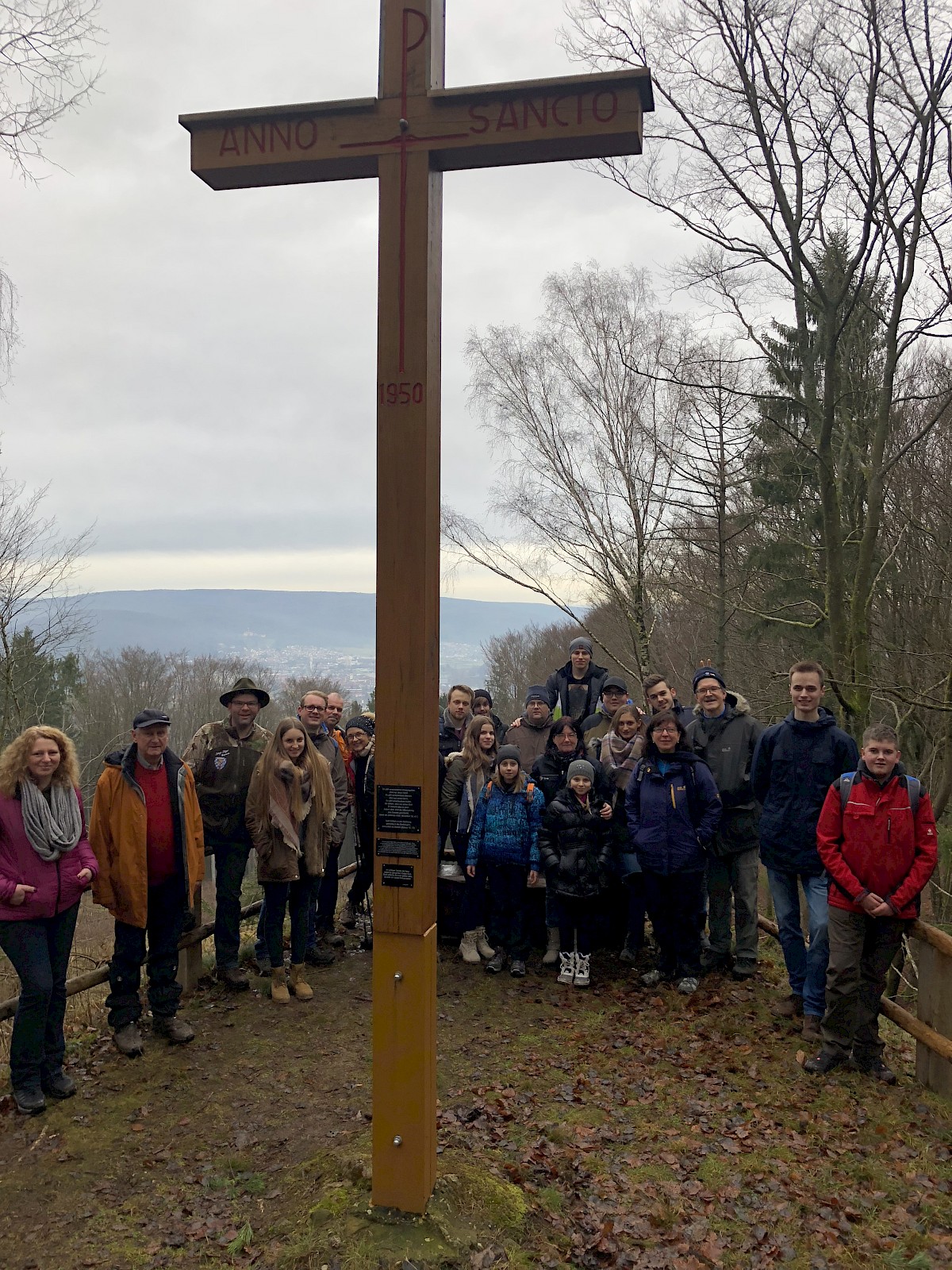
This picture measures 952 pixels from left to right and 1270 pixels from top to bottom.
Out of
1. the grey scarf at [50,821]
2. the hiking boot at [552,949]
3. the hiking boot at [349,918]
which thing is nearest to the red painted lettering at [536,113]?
the grey scarf at [50,821]

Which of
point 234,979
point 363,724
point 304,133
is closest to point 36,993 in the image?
point 234,979

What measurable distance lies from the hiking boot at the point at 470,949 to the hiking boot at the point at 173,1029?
2158mm

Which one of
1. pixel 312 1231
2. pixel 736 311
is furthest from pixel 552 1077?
pixel 736 311

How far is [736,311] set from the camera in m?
10.4

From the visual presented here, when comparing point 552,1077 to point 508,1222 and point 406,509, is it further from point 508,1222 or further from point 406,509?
point 406,509

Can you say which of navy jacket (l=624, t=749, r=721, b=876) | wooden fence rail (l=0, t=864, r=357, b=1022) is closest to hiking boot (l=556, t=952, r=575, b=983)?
navy jacket (l=624, t=749, r=721, b=876)

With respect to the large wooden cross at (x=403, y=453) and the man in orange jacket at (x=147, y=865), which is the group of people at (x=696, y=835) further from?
the large wooden cross at (x=403, y=453)

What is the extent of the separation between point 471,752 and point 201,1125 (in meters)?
3.22

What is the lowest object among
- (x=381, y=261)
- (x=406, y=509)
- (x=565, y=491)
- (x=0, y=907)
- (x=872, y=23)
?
(x=0, y=907)

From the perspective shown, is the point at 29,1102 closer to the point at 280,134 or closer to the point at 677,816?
the point at 677,816

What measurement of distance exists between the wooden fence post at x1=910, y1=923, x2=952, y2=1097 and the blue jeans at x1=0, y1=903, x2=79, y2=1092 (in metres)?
4.54

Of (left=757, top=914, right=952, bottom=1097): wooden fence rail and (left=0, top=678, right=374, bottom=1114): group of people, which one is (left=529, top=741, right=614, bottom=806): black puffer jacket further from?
(left=757, top=914, right=952, bottom=1097): wooden fence rail

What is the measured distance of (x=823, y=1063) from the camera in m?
4.96

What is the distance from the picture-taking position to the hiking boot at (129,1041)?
5.11 m
